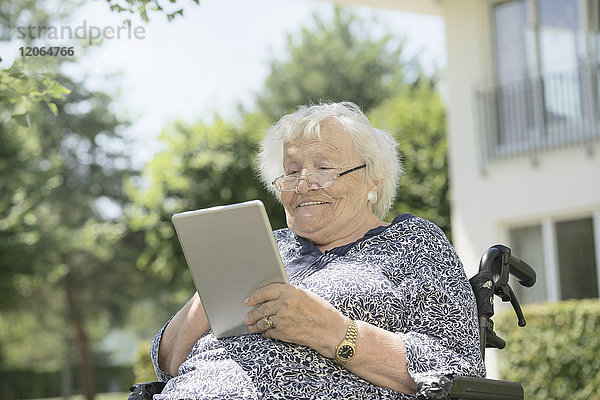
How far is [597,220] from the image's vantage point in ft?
31.6

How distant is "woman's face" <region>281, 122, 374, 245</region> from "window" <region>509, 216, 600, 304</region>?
24.2ft

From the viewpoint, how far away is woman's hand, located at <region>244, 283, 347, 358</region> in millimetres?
2396

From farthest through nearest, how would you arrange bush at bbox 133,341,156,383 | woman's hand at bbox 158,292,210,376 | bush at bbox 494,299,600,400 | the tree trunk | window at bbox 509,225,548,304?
Answer: the tree trunk < bush at bbox 133,341,156,383 < window at bbox 509,225,548,304 < bush at bbox 494,299,600,400 < woman's hand at bbox 158,292,210,376

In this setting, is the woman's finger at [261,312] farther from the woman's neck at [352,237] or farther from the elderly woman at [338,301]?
the woman's neck at [352,237]

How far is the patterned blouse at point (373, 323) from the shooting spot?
247cm

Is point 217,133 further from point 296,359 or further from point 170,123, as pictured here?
point 296,359

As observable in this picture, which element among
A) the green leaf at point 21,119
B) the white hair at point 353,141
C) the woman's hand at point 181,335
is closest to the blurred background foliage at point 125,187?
the green leaf at point 21,119

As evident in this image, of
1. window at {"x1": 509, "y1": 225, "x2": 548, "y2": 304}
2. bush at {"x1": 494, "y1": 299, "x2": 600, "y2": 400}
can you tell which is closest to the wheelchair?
bush at {"x1": 494, "y1": 299, "x2": 600, "y2": 400}

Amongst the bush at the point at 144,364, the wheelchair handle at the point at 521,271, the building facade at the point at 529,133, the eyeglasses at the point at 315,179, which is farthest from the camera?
the bush at the point at 144,364

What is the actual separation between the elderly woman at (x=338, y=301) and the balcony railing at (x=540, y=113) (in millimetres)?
7551

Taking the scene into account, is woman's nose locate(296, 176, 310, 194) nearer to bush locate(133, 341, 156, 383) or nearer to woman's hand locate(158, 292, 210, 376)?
woman's hand locate(158, 292, 210, 376)

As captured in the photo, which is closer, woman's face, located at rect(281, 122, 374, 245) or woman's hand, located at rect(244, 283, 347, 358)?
woman's hand, located at rect(244, 283, 347, 358)

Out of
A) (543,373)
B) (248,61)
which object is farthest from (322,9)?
(543,373)

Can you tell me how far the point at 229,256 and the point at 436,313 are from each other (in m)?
0.67
